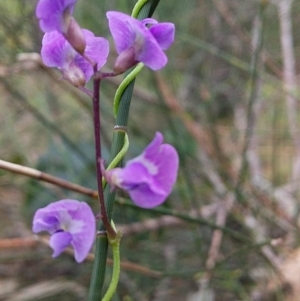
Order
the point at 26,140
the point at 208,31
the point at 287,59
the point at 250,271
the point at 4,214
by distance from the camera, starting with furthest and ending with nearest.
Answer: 1. the point at 26,140
2. the point at 208,31
3. the point at 4,214
4. the point at 287,59
5. the point at 250,271

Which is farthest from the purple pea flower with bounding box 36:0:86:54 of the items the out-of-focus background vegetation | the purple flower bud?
the out-of-focus background vegetation

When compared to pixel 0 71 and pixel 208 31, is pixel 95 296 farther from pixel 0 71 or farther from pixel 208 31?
pixel 208 31

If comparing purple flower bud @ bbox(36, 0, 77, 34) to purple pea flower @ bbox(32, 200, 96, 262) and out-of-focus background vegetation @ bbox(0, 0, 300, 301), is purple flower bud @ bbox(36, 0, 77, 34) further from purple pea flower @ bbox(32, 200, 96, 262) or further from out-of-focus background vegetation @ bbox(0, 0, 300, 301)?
out-of-focus background vegetation @ bbox(0, 0, 300, 301)

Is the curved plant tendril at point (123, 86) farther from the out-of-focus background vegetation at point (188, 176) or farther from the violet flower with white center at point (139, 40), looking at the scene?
the out-of-focus background vegetation at point (188, 176)

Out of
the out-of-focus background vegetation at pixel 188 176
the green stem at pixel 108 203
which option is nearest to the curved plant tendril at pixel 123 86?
the green stem at pixel 108 203

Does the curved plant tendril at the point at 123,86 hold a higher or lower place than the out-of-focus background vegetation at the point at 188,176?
higher

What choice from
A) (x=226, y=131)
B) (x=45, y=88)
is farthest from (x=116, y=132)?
(x=226, y=131)
